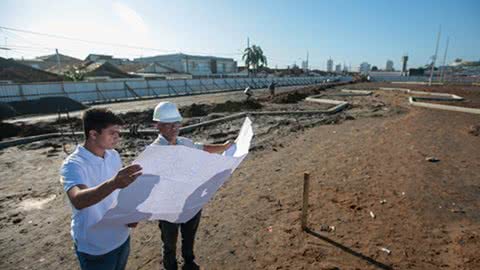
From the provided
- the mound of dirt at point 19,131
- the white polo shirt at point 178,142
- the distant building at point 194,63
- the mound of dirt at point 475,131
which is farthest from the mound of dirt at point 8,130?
the distant building at point 194,63

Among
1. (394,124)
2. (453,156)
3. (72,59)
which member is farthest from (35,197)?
(72,59)

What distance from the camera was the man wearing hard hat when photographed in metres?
2.53

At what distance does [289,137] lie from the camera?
1005cm

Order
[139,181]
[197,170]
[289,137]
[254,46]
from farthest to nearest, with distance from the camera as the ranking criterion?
[254,46] < [289,137] < [197,170] < [139,181]

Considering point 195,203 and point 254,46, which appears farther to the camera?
point 254,46

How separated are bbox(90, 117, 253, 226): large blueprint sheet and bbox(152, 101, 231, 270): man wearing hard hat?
0.58 meters

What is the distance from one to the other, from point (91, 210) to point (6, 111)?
70.6 ft

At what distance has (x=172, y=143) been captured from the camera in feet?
8.68

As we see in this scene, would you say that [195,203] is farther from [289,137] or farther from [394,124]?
[394,124]

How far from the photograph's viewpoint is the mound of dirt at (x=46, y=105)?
63.9 ft

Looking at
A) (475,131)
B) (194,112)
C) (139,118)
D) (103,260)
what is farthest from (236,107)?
(103,260)

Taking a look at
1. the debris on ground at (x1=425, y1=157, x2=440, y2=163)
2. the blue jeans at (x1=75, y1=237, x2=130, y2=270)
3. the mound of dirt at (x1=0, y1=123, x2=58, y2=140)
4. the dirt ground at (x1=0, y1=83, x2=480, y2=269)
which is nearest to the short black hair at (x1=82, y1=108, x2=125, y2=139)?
the blue jeans at (x1=75, y1=237, x2=130, y2=270)

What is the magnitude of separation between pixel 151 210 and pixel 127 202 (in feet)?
0.79

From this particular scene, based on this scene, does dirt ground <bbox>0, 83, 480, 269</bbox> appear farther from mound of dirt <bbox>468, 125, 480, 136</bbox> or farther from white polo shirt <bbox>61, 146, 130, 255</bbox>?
white polo shirt <bbox>61, 146, 130, 255</bbox>
